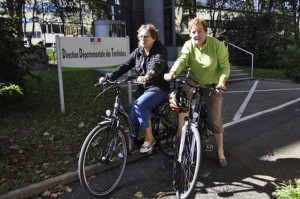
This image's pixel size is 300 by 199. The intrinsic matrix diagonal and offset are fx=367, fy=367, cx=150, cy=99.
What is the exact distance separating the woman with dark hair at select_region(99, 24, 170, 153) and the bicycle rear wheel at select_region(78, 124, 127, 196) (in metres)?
0.35

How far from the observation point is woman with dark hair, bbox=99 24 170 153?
4.31 m

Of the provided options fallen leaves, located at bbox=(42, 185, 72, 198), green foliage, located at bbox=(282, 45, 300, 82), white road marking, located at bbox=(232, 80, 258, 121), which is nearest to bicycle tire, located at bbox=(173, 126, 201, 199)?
fallen leaves, located at bbox=(42, 185, 72, 198)

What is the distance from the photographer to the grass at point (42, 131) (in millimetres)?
4715

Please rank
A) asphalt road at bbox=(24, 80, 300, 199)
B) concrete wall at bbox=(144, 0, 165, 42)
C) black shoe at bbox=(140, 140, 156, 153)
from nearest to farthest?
asphalt road at bbox=(24, 80, 300, 199) → black shoe at bbox=(140, 140, 156, 153) → concrete wall at bbox=(144, 0, 165, 42)

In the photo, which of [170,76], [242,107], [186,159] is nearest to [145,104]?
[170,76]

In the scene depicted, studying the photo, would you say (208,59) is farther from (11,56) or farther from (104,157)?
(11,56)

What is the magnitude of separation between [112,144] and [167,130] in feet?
3.29

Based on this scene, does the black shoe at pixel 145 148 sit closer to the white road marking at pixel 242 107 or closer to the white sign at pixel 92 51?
the white sign at pixel 92 51

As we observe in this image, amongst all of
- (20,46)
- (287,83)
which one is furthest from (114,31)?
(20,46)

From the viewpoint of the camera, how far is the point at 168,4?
60.2ft

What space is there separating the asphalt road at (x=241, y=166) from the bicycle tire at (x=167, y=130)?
0.24 meters

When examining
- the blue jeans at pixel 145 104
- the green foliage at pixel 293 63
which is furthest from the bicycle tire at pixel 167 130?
the green foliage at pixel 293 63

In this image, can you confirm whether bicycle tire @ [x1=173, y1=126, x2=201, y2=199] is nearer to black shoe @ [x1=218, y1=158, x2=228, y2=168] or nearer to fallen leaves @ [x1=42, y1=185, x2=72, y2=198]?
black shoe @ [x1=218, y1=158, x2=228, y2=168]

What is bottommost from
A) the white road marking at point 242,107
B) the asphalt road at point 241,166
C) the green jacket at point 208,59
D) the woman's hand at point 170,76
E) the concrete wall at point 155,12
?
the asphalt road at point 241,166
